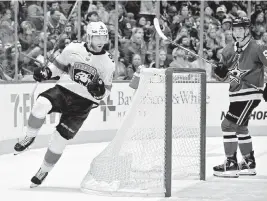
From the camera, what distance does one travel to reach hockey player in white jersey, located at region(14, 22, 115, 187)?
17.3ft

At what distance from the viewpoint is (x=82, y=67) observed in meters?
5.32

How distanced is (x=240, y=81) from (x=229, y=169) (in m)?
0.69

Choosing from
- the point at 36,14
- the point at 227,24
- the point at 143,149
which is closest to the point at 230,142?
the point at 143,149

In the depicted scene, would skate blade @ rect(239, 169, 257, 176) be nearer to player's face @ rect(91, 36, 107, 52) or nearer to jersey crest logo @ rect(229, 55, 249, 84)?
jersey crest logo @ rect(229, 55, 249, 84)

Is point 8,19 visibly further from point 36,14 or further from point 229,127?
point 229,127

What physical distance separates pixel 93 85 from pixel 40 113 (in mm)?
405

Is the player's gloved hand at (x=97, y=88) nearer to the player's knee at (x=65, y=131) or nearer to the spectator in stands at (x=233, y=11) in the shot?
the player's knee at (x=65, y=131)

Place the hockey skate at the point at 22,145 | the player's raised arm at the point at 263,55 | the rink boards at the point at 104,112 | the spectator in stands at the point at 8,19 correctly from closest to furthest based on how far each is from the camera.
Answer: the hockey skate at the point at 22,145
the player's raised arm at the point at 263,55
the rink boards at the point at 104,112
the spectator in stands at the point at 8,19

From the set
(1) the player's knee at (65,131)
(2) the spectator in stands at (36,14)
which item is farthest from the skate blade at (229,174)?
(2) the spectator in stands at (36,14)

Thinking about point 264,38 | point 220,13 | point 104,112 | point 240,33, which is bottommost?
point 104,112

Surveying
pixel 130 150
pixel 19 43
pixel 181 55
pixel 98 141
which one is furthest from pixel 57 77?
pixel 181 55

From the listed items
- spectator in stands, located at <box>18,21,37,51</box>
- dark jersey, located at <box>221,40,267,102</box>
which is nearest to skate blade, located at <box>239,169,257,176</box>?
dark jersey, located at <box>221,40,267,102</box>

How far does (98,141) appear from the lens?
8789 millimetres

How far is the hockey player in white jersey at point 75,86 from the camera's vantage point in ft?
17.3
